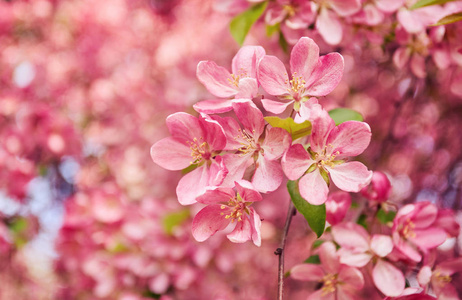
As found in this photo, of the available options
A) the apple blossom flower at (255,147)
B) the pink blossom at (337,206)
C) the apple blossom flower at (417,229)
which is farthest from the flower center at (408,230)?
the apple blossom flower at (255,147)

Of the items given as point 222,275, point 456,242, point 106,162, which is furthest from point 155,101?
point 456,242

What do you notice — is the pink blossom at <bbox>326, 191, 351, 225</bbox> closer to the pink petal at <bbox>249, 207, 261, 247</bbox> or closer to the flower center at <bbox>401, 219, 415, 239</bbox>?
the flower center at <bbox>401, 219, 415, 239</bbox>

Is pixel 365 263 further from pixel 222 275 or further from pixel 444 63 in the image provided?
pixel 222 275

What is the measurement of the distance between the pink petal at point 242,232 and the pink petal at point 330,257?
0.23 metres

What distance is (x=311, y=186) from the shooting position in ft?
2.15

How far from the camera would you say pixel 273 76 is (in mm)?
697

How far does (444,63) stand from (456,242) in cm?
67

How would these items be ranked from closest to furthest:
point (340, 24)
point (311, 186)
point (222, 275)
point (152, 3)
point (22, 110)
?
point (311, 186)
point (340, 24)
point (222, 275)
point (22, 110)
point (152, 3)

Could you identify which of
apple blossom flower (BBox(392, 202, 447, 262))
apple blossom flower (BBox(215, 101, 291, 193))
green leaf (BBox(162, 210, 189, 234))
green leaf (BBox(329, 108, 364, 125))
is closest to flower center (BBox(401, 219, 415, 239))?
apple blossom flower (BBox(392, 202, 447, 262))

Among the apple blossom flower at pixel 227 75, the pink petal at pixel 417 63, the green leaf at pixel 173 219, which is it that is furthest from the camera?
the green leaf at pixel 173 219

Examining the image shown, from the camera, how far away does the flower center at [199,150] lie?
707 mm

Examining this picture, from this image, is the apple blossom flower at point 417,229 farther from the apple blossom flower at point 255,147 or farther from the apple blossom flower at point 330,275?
the apple blossom flower at point 255,147

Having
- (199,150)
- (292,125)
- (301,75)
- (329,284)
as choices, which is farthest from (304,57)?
(329,284)

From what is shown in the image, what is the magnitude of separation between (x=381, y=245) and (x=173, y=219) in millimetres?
911
